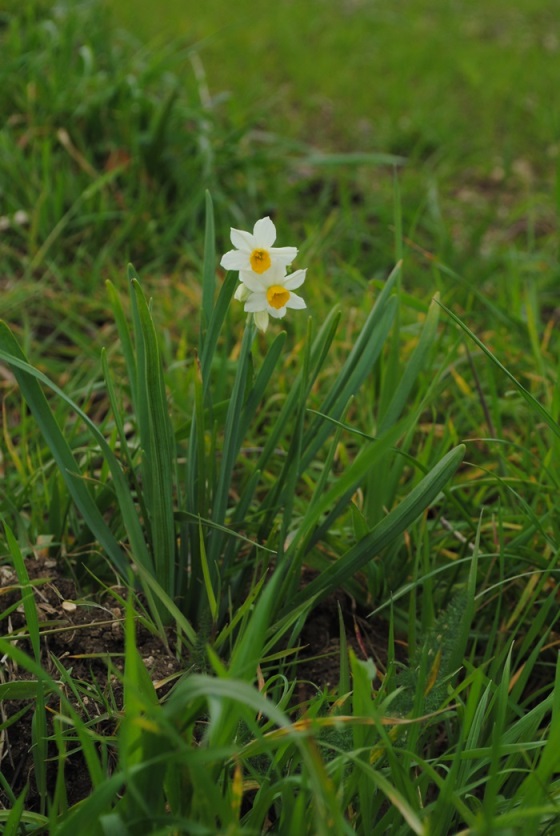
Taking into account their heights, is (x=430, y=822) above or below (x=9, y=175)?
below

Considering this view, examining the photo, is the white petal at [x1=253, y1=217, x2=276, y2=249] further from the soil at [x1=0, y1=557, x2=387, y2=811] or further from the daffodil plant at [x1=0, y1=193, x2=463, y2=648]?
the soil at [x1=0, y1=557, x2=387, y2=811]

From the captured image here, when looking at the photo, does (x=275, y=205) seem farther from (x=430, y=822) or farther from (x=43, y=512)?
(x=430, y=822)

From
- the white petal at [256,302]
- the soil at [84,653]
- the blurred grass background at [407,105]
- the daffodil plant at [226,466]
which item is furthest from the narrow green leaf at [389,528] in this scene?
the blurred grass background at [407,105]

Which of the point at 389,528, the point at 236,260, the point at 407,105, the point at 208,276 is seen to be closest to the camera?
the point at 236,260

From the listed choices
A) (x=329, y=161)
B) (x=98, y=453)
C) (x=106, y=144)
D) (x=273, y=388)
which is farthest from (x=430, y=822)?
(x=106, y=144)

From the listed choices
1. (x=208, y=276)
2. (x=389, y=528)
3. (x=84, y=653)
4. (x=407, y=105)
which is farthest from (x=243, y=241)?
(x=407, y=105)

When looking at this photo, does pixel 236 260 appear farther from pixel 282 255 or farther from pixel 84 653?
pixel 84 653

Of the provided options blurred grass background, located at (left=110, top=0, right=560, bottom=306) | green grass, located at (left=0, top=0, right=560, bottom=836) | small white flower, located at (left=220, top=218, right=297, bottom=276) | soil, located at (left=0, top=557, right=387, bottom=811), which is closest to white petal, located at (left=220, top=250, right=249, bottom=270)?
small white flower, located at (left=220, top=218, right=297, bottom=276)
